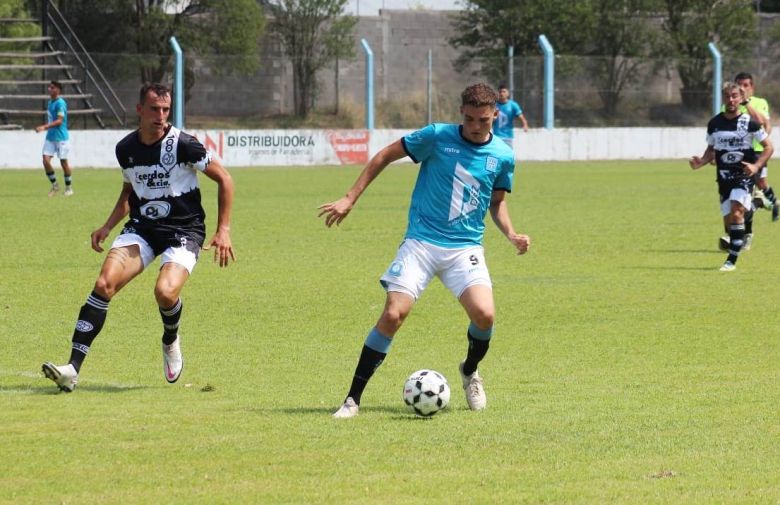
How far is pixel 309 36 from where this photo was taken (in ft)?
142

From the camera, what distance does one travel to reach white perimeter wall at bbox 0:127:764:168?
112 ft

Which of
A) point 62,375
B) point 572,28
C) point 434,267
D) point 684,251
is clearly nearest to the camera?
point 434,267

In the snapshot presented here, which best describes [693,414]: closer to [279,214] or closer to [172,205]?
[172,205]

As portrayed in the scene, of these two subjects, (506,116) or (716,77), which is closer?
(506,116)

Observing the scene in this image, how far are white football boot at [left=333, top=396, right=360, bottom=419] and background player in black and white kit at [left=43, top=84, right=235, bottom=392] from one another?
146 cm

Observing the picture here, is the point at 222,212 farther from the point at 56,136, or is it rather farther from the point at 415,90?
the point at 415,90

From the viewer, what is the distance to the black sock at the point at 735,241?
15133 mm

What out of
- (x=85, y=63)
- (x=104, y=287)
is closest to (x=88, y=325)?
(x=104, y=287)

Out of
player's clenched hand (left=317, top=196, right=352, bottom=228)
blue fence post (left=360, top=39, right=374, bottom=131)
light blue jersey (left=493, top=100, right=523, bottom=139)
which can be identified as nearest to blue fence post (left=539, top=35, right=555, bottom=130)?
blue fence post (left=360, top=39, right=374, bottom=131)

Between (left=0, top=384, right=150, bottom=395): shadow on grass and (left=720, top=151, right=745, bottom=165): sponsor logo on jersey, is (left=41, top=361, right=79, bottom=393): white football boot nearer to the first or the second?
(left=0, top=384, right=150, bottom=395): shadow on grass

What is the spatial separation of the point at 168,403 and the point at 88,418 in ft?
2.04


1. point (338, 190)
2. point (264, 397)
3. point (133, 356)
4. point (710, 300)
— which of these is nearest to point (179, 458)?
point (264, 397)

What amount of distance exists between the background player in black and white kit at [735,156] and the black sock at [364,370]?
871 cm

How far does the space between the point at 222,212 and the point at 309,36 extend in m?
35.3
